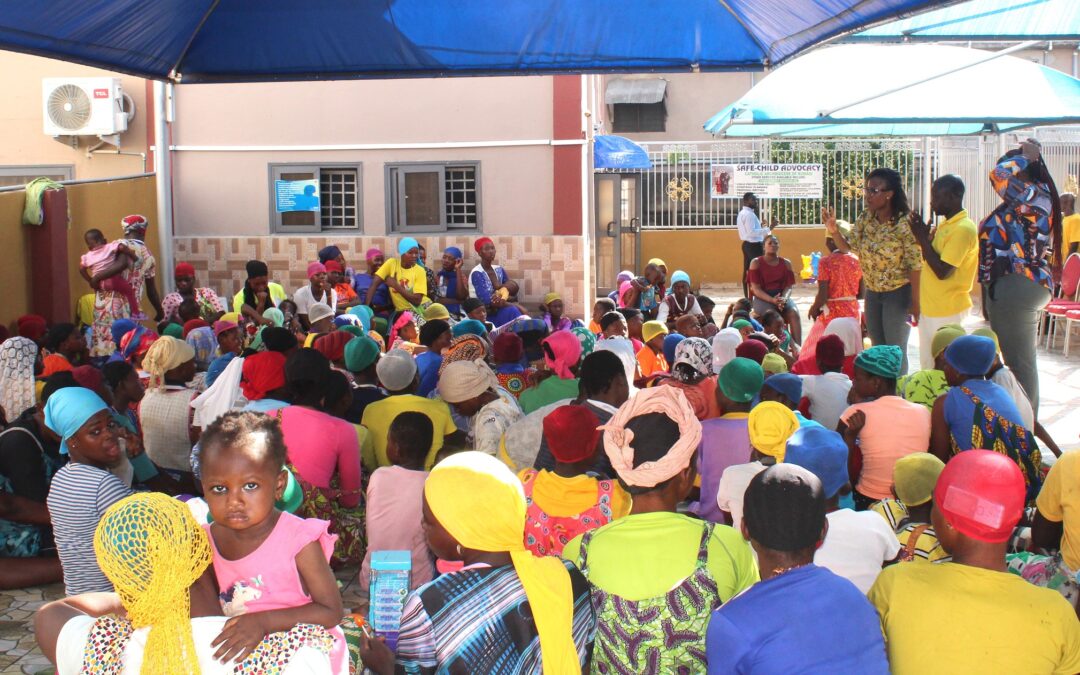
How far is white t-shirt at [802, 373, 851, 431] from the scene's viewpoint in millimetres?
5980

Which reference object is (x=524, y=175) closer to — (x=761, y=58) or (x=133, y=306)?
(x=133, y=306)

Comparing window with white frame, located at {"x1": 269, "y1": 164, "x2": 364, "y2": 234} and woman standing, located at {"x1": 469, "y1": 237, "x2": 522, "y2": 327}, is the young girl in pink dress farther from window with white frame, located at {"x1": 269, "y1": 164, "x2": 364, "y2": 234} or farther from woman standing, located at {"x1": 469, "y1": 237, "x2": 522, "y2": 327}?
window with white frame, located at {"x1": 269, "y1": 164, "x2": 364, "y2": 234}

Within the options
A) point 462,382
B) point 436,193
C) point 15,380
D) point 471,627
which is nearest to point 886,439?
point 462,382

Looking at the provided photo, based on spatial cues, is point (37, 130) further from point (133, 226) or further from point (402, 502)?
point (402, 502)

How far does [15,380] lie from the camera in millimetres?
6270

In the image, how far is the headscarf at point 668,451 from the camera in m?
3.12

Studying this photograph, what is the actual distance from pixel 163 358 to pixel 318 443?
158 cm

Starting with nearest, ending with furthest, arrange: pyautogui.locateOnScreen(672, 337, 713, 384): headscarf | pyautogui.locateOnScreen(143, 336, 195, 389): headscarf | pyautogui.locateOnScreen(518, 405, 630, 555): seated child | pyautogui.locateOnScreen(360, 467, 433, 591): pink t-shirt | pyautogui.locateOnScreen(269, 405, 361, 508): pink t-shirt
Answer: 1. pyautogui.locateOnScreen(518, 405, 630, 555): seated child
2. pyautogui.locateOnScreen(360, 467, 433, 591): pink t-shirt
3. pyautogui.locateOnScreen(269, 405, 361, 508): pink t-shirt
4. pyautogui.locateOnScreen(672, 337, 713, 384): headscarf
5. pyautogui.locateOnScreen(143, 336, 195, 389): headscarf

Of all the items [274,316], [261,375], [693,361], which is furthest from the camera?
[274,316]

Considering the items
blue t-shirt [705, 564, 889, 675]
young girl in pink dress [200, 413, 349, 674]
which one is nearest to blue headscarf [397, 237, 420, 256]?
young girl in pink dress [200, 413, 349, 674]

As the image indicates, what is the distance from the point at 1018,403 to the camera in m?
5.68

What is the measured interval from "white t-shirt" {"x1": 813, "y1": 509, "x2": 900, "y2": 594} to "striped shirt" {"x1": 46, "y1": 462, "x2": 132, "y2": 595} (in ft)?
8.79

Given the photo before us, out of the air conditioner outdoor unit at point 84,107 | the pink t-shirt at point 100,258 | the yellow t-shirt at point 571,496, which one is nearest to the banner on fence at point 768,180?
the air conditioner outdoor unit at point 84,107

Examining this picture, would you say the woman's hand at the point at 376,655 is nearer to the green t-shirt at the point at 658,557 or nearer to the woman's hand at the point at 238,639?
the woman's hand at the point at 238,639
